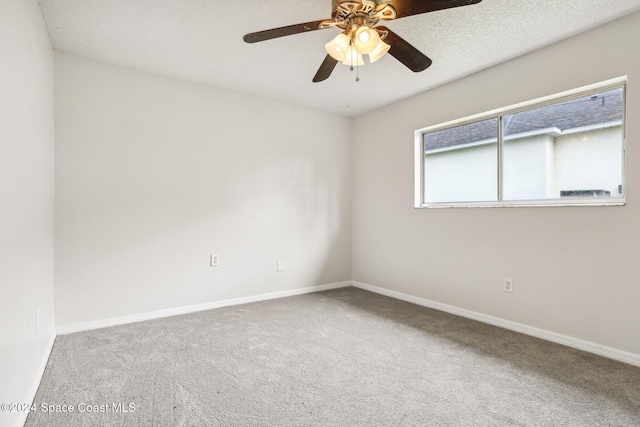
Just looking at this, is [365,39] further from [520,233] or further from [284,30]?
[520,233]

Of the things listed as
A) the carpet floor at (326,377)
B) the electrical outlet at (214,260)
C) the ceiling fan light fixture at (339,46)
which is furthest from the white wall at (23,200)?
the ceiling fan light fixture at (339,46)

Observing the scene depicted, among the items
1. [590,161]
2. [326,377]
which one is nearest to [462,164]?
[590,161]

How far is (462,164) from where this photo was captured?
3.39 metres

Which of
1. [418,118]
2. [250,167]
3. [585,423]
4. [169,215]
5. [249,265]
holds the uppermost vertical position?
[418,118]

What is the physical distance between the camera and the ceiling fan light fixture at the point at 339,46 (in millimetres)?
1866

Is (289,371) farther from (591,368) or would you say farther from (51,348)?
(591,368)

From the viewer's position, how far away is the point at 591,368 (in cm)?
211

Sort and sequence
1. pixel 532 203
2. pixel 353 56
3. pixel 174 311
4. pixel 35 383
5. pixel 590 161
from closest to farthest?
pixel 35 383
pixel 353 56
pixel 590 161
pixel 532 203
pixel 174 311

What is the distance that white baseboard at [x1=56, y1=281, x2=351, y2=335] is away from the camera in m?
2.74

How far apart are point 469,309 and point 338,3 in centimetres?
282

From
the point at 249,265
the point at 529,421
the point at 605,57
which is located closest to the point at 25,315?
the point at 249,265

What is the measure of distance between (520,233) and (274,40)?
2527 mm

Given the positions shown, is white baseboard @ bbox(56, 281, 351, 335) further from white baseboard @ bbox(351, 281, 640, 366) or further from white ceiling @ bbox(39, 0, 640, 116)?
white ceiling @ bbox(39, 0, 640, 116)

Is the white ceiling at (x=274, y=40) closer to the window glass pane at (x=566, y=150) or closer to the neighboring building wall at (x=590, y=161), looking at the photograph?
the window glass pane at (x=566, y=150)
